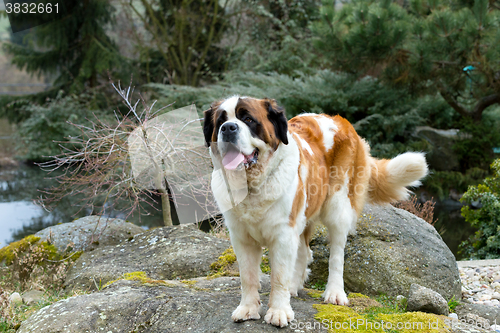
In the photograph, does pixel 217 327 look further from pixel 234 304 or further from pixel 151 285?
pixel 151 285

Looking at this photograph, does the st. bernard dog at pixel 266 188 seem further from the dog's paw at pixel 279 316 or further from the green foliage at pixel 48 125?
the green foliage at pixel 48 125

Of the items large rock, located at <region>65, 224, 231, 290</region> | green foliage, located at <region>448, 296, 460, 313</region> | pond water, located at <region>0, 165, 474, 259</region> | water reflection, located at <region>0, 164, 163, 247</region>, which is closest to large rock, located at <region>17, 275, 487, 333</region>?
green foliage, located at <region>448, 296, 460, 313</region>

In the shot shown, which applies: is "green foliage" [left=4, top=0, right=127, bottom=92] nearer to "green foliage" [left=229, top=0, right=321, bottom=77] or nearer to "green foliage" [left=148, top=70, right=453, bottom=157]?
"green foliage" [left=229, top=0, right=321, bottom=77]

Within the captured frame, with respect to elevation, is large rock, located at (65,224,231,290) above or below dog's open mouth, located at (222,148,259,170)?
below

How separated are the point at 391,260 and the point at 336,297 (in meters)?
0.98

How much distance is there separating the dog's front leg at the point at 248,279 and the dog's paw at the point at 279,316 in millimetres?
103

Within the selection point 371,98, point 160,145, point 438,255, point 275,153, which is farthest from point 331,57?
point 275,153

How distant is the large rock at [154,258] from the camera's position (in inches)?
179

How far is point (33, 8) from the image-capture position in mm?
15039

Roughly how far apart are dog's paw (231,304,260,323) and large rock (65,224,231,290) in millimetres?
1805

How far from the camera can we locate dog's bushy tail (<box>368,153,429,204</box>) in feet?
12.5

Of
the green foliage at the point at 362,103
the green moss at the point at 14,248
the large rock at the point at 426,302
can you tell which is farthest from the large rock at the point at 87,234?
the green foliage at the point at 362,103

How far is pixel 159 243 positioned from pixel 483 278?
12.8ft

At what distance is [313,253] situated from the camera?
4277 mm
